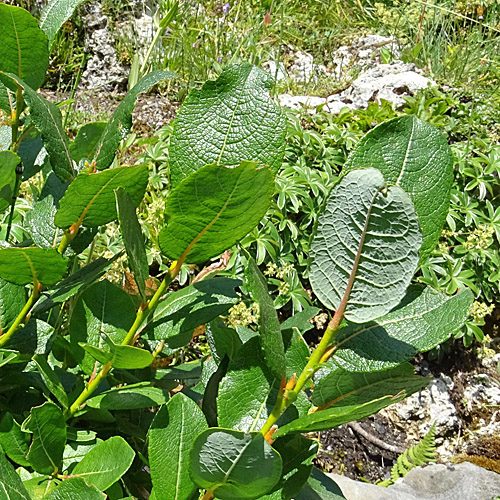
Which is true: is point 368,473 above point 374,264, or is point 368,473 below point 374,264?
below

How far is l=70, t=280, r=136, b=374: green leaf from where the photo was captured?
75 centimetres

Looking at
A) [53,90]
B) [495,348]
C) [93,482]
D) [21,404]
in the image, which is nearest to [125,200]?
[93,482]

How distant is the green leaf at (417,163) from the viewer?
20.8 inches

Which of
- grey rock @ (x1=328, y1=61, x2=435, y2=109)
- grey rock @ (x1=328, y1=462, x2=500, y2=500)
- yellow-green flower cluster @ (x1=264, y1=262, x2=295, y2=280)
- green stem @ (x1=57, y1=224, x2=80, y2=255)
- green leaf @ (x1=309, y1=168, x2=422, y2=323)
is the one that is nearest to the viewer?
green leaf @ (x1=309, y1=168, x2=422, y2=323)

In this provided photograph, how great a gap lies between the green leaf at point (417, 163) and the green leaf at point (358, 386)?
141 mm

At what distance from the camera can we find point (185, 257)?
1.91ft

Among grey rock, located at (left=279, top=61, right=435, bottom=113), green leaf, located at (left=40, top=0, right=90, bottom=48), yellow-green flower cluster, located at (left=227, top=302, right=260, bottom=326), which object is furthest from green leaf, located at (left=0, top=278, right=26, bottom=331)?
grey rock, located at (left=279, top=61, right=435, bottom=113)

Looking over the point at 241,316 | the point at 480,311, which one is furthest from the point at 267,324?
the point at 480,311

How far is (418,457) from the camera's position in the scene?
218 centimetres

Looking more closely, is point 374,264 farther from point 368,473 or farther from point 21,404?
point 368,473

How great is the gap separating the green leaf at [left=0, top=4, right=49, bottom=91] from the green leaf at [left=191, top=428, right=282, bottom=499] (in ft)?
1.45

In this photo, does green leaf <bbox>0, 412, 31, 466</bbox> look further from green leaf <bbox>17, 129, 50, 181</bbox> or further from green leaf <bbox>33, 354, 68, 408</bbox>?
green leaf <bbox>17, 129, 50, 181</bbox>

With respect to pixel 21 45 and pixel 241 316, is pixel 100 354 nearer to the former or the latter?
pixel 21 45

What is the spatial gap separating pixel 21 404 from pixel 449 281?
2.24 m
